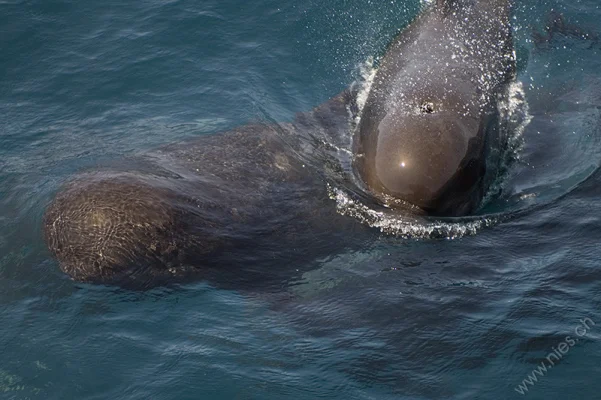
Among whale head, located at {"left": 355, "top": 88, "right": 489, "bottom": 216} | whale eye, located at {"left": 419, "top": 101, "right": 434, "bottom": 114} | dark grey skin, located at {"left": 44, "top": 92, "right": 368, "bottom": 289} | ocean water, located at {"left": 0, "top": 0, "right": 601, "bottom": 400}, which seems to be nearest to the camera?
ocean water, located at {"left": 0, "top": 0, "right": 601, "bottom": 400}

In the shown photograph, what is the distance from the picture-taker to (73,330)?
10.4m

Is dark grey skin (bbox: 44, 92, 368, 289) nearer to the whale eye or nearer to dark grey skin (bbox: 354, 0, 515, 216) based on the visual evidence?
dark grey skin (bbox: 354, 0, 515, 216)

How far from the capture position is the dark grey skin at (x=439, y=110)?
11633 millimetres

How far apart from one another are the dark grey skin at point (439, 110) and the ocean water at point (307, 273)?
47 cm

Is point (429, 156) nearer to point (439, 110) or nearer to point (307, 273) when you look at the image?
point (439, 110)

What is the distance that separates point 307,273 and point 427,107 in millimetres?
2857

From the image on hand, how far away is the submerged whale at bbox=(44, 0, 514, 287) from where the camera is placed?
1098 cm

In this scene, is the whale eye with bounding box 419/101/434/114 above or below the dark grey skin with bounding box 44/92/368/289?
above

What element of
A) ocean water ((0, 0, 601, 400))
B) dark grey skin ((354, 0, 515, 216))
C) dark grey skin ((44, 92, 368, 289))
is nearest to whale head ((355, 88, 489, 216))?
dark grey skin ((354, 0, 515, 216))

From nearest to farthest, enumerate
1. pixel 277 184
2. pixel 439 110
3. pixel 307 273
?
pixel 307 273
pixel 439 110
pixel 277 184

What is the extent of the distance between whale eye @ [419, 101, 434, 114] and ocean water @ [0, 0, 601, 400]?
1.51 metres

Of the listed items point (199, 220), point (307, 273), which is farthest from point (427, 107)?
point (199, 220)

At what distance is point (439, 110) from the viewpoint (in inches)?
483

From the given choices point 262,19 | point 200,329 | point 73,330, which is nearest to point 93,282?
point 73,330
